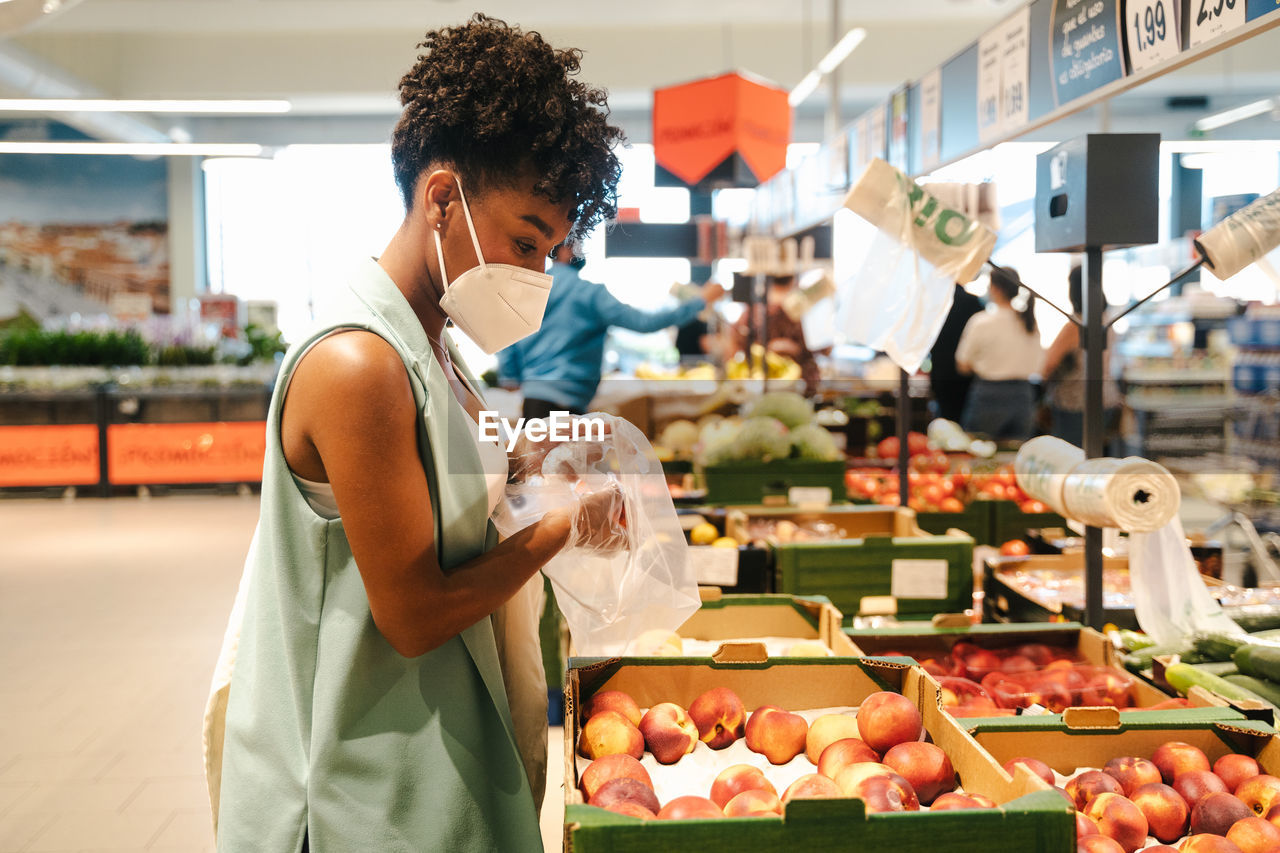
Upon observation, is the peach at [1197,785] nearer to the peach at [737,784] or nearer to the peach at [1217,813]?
the peach at [1217,813]

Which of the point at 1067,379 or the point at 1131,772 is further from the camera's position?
the point at 1067,379

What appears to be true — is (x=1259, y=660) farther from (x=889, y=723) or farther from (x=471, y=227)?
(x=471, y=227)

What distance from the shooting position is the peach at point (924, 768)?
1299 mm

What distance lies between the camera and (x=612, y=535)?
4.48ft

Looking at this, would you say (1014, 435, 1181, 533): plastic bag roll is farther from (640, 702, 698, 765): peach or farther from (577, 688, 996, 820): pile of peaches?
(640, 702, 698, 765): peach

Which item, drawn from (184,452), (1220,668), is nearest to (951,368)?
(1220,668)

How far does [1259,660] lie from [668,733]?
3.86ft

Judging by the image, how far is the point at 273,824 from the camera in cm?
113

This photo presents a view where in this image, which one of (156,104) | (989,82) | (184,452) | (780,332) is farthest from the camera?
(156,104)

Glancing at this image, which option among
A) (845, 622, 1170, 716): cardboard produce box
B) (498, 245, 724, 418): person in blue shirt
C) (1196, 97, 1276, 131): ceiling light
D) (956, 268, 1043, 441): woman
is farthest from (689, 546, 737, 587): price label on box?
(1196, 97, 1276, 131): ceiling light

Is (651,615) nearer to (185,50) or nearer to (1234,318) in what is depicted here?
(1234,318)

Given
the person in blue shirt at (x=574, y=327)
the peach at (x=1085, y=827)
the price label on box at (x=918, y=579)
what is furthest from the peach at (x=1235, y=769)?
the person in blue shirt at (x=574, y=327)

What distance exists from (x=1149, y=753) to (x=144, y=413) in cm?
898

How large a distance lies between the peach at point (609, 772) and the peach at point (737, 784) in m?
0.09
